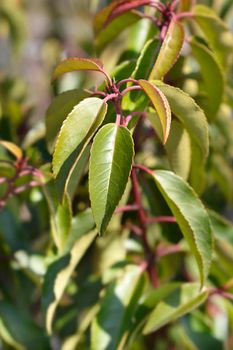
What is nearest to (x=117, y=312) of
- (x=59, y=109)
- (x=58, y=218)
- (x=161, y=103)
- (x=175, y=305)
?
(x=175, y=305)

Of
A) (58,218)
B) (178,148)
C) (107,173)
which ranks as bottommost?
(58,218)

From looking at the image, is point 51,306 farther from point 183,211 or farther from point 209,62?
point 209,62

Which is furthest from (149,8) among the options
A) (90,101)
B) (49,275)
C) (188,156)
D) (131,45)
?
(49,275)

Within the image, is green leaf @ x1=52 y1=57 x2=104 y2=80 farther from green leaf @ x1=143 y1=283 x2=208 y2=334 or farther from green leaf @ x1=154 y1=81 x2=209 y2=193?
green leaf @ x1=143 y1=283 x2=208 y2=334

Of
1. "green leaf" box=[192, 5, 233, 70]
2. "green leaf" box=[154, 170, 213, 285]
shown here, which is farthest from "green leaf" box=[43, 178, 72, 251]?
"green leaf" box=[192, 5, 233, 70]

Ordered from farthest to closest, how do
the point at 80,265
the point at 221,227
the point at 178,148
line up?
the point at 80,265, the point at 221,227, the point at 178,148

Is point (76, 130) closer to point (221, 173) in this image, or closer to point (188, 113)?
point (188, 113)
